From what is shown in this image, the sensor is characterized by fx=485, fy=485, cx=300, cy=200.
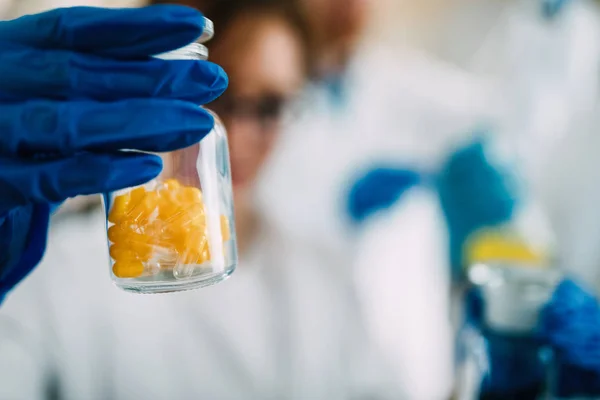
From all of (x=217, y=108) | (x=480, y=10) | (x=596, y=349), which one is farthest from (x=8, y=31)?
(x=480, y=10)

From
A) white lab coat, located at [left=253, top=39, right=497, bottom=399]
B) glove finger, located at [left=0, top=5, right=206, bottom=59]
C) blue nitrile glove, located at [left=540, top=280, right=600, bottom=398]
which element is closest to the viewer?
glove finger, located at [left=0, top=5, right=206, bottom=59]

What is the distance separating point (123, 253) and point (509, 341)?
51cm

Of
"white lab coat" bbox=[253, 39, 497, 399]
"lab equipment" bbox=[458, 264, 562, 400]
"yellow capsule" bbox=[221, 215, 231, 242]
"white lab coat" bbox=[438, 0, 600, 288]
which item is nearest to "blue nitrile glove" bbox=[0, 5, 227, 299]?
"yellow capsule" bbox=[221, 215, 231, 242]

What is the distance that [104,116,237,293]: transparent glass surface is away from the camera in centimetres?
44

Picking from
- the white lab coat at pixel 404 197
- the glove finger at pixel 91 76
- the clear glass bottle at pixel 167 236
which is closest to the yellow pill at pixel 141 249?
the clear glass bottle at pixel 167 236

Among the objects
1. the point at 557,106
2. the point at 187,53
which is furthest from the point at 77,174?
the point at 557,106

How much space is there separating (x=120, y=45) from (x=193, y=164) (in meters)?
0.17

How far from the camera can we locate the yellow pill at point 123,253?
443 millimetres

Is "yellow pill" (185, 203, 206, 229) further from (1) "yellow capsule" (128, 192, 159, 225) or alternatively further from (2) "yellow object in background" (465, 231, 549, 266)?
(2) "yellow object in background" (465, 231, 549, 266)

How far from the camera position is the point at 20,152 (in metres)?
0.44

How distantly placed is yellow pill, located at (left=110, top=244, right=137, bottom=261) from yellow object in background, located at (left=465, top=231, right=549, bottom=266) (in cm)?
99

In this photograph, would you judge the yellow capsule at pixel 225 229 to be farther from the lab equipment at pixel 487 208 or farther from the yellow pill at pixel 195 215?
the lab equipment at pixel 487 208

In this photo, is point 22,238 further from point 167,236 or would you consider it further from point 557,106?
point 557,106

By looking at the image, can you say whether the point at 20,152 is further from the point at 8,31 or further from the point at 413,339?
the point at 413,339
